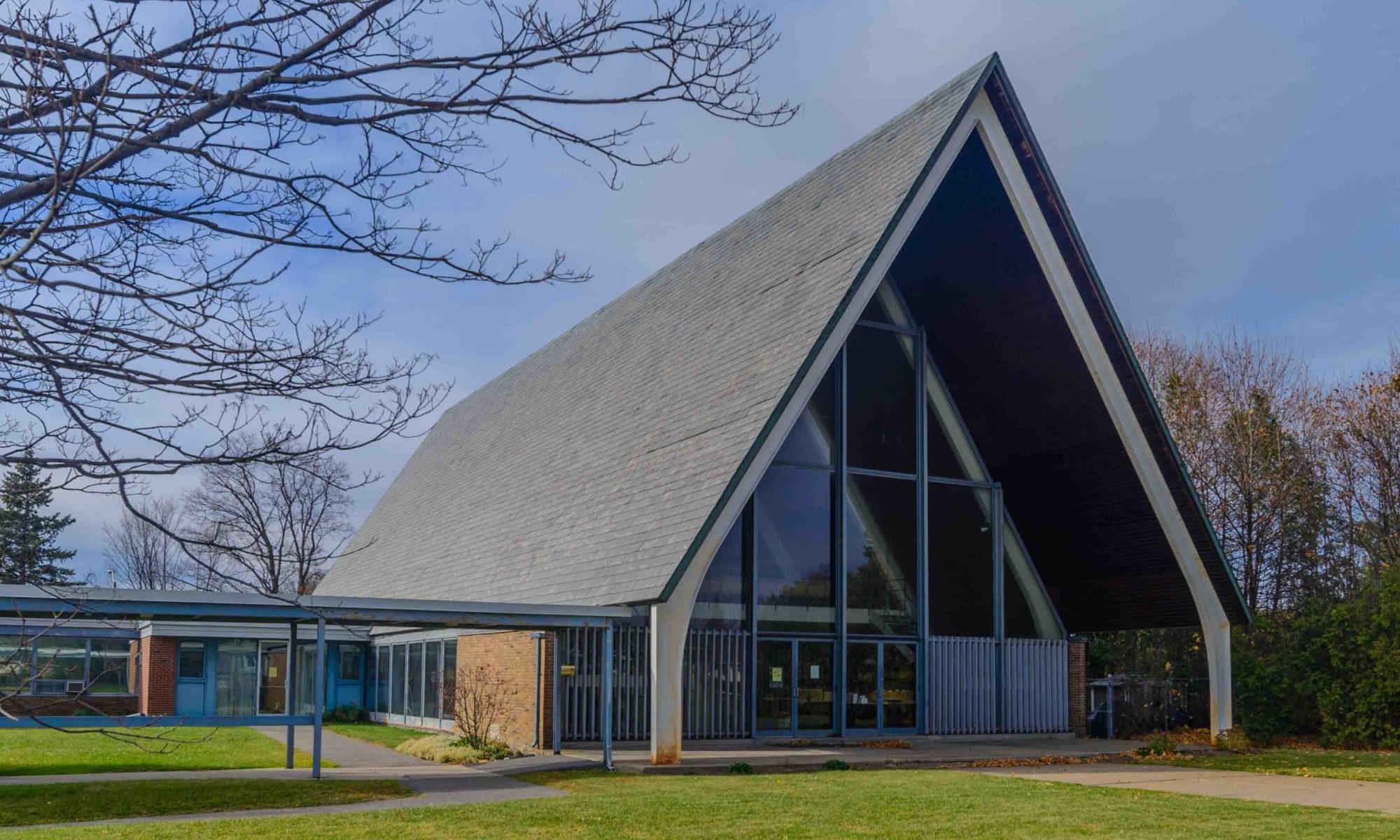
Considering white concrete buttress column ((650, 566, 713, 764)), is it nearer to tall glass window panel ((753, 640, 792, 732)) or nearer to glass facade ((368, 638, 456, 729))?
tall glass window panel ((753, 640, 792, 732))

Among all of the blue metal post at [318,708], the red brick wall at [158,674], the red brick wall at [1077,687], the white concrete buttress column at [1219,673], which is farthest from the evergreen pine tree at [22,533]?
the red brick wall at [158,674]

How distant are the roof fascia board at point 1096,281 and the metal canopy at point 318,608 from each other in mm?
8671

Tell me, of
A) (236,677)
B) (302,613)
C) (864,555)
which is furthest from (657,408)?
(236,677)

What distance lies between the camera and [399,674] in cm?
2589

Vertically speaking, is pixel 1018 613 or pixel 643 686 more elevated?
pixel 1018 613

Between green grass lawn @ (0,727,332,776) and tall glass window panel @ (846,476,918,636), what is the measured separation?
27.4ft

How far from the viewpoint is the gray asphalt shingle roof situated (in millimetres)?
17484

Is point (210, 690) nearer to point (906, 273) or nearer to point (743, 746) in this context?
point (743, 746)

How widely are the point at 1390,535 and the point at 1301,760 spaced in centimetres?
1256

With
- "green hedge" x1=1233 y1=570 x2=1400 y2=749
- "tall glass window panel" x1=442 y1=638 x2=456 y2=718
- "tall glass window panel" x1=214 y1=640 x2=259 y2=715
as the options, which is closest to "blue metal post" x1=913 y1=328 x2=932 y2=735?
"green hedge" x1=1233 y1=570 x2=1400 y2=749

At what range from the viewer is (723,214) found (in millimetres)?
27312

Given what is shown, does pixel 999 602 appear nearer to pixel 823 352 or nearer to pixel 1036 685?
pixel 1036 685

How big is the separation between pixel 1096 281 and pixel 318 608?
12.5m

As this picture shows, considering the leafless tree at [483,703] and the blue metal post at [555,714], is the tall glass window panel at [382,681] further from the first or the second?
the blue metal post at [555,714]
